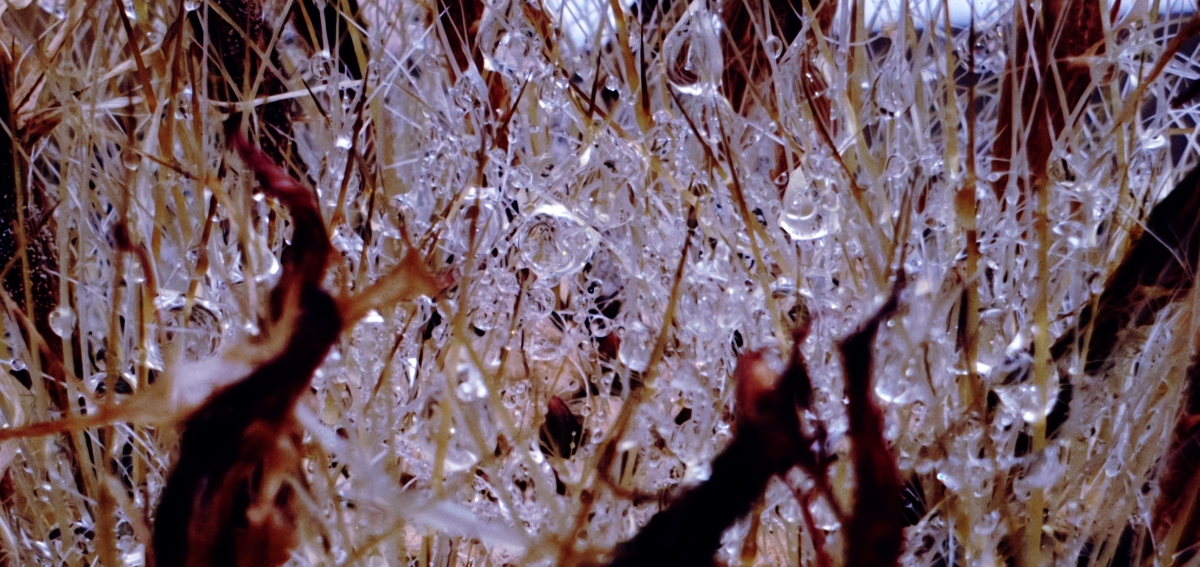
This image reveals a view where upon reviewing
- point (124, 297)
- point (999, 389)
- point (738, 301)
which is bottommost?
point (999, 389)

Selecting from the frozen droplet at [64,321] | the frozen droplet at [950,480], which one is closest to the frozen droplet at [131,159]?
the frozen droplet at [64,321]

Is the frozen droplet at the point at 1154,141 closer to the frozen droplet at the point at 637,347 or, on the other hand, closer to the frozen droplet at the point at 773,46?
the frozen droplet at the point at 773,46

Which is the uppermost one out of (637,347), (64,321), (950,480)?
(64,321)

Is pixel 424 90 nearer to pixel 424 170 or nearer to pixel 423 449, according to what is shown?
pixel 424 170

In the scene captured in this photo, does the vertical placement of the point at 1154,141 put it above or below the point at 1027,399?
above

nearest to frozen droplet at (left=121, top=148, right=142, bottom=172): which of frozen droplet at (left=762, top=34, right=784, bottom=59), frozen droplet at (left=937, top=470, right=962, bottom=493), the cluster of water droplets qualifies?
the cluster of water droplets

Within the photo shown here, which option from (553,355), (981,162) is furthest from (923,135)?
(553,355)

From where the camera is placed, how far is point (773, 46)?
0.52 meters

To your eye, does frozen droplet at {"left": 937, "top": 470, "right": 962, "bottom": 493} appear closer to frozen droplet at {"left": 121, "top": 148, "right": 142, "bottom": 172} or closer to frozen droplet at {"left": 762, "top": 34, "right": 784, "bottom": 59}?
frozen droplet at {"left": 762, "top": 34, "right": 784, "bottom": 59}

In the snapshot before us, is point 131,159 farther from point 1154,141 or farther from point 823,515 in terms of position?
point 1154,141

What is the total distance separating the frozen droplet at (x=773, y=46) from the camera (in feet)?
1.69

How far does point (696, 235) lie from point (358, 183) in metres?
0.22

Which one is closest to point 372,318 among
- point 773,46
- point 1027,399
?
point 773,46

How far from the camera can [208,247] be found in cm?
53
